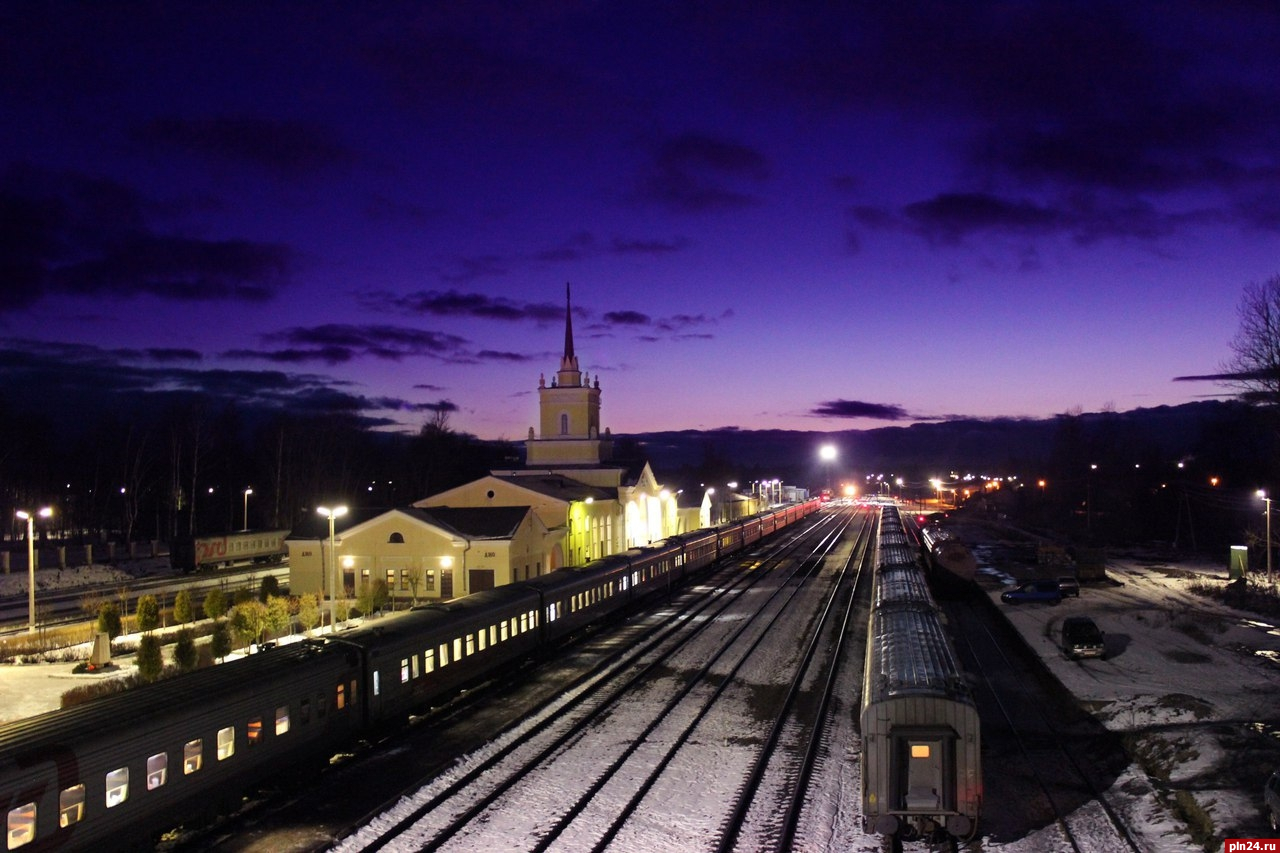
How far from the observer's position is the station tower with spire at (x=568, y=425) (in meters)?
73.6

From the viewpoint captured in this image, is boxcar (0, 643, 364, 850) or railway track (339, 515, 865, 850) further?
railway track (339, 515, 865, 850)

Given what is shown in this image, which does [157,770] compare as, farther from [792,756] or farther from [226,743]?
[792,756]

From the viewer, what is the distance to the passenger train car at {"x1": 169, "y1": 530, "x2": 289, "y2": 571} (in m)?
56.6

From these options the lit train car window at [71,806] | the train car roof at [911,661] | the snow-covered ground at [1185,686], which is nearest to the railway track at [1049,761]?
the snow-covered ground at [1185,686]

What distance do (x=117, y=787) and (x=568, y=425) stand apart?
63.2m

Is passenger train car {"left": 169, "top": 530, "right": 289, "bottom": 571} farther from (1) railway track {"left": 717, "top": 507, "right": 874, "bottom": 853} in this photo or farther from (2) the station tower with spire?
(1) railway track {"left": 717, "top": 507, "right": 874, "bottom": 853}

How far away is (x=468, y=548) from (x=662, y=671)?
62.2 ft

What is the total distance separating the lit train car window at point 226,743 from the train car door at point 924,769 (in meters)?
9.91

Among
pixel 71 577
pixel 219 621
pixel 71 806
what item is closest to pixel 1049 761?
pixel 71 806

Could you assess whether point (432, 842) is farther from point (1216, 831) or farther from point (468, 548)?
point (468, 548)

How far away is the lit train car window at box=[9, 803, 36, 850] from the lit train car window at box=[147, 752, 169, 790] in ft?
6.14

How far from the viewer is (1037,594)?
41.0 metres

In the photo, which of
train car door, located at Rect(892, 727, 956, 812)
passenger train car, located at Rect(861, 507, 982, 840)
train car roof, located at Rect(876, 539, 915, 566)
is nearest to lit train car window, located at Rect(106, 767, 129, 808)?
passenger train car, located at Rect(861, 507, 982, 840)

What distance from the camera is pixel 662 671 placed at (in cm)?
2664
